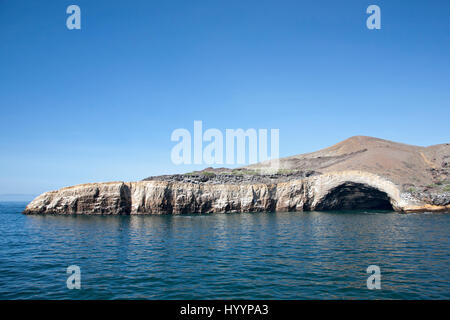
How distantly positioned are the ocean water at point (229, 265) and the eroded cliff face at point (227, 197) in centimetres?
2822

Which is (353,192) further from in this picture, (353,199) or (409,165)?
(409,165)

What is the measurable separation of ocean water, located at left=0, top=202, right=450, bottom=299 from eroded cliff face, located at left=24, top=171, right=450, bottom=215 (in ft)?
92.6

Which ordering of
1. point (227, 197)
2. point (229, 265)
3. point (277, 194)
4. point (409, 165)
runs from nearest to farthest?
1. point (229, 265)
2. point (227, 197)
3. point (277, 194)
4. point (409, 165)

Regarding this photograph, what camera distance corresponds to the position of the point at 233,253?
73.3ft

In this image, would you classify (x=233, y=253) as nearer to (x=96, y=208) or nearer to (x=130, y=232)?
(x=130, y=232)

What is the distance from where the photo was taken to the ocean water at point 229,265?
552 inches

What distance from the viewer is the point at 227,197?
65.8 meters

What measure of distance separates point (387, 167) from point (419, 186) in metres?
12.4

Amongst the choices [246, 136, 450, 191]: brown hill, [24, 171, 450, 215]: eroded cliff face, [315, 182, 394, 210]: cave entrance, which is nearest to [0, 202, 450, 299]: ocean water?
[24, 171, 450, 215]: eroded cliff face

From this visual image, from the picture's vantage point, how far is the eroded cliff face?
2347 inches

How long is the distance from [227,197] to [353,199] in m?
32.7

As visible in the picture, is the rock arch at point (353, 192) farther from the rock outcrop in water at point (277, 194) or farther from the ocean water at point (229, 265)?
the ocean water at point (229, 265)

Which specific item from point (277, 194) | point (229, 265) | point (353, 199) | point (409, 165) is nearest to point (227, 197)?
point (277, 194)
